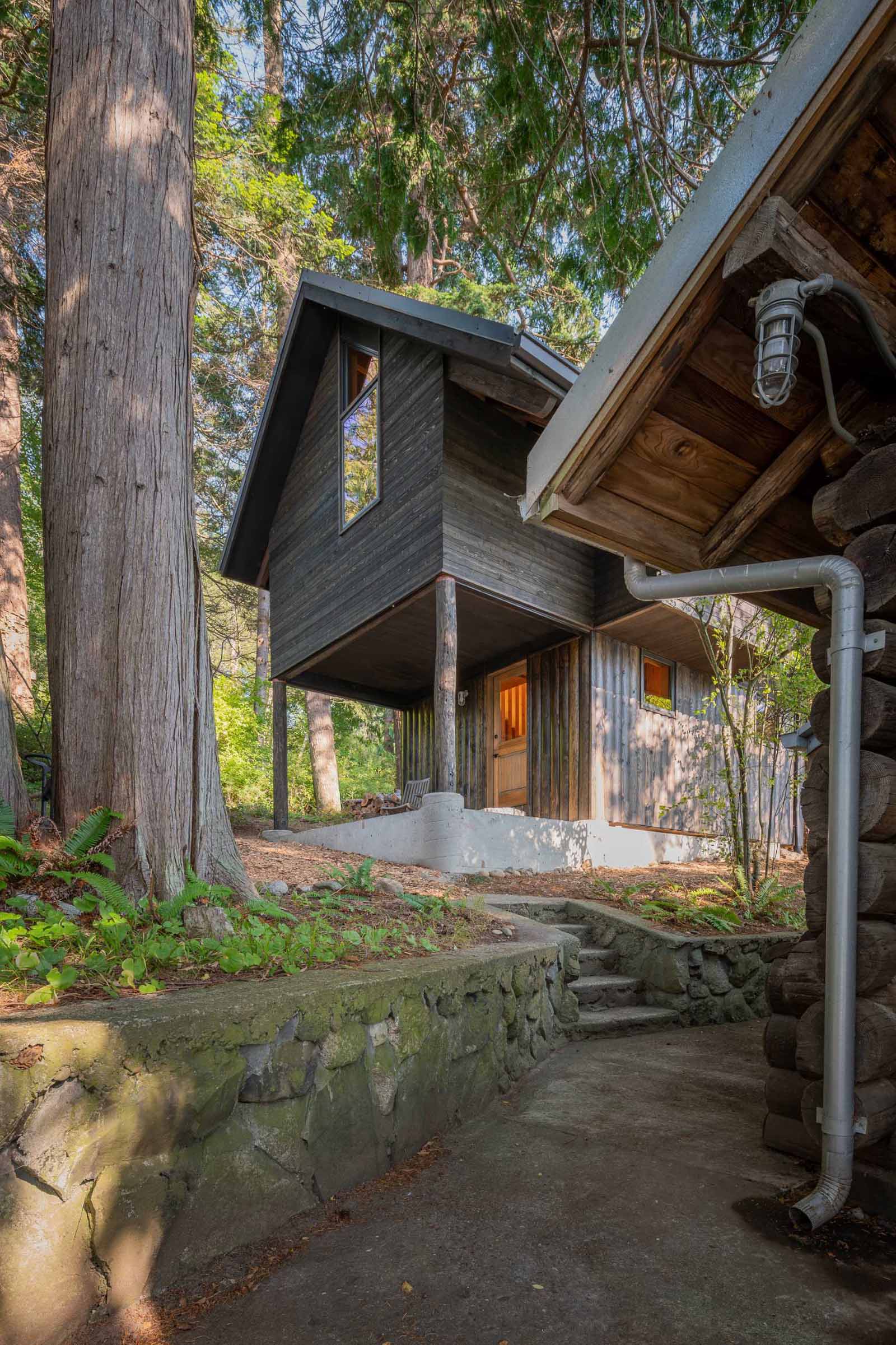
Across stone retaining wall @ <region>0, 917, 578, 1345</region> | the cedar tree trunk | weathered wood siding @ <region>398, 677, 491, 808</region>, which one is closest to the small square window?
weathered wood siding @ <region>398, 677, 491, 808</region>

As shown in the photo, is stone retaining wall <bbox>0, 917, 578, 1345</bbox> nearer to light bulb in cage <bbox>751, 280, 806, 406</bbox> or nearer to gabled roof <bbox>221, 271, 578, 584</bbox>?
light bulb in cage <bbox>751, 280, 806, 406</bbox>

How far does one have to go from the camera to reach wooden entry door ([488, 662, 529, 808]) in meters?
11.5

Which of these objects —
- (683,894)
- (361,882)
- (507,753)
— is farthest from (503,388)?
(507,753)

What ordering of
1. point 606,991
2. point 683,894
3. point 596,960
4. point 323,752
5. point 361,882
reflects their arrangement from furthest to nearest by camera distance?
point 323,752 < point 683,894 < point 596,960 < point 606,991 < point 361,882

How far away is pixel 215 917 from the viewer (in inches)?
126

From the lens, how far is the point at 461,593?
9.09 metres

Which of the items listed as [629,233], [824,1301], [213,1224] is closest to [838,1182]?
[824,1301]

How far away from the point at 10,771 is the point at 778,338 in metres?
3.54

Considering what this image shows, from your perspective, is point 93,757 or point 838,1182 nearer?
point 838,1182

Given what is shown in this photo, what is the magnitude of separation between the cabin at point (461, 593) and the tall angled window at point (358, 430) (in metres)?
0.03

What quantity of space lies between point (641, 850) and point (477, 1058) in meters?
6.92

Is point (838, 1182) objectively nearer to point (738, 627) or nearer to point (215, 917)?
point (215, 917)

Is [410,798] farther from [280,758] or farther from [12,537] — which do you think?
[12,537]

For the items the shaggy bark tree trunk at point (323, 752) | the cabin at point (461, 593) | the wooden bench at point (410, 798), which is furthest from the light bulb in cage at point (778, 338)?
the shaggy bark tree trunk at point (323, 752)
